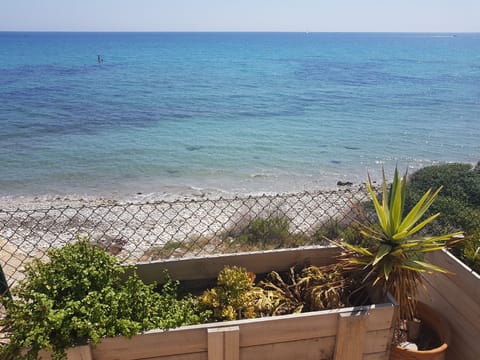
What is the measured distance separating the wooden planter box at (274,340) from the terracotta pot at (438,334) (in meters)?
0.22

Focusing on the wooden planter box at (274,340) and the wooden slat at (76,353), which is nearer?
the wooden slat at (76,353)

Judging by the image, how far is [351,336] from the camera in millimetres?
3092

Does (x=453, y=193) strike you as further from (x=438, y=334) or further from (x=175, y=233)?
(x=175, y=233)

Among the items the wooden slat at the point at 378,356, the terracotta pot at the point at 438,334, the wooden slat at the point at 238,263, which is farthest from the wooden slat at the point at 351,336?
the wooden slat at the point at 238,263

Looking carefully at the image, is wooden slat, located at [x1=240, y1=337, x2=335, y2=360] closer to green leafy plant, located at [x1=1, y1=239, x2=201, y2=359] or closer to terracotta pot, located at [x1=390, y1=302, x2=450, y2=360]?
green leafy plant, located at [x1=1, y1=239, x2=201, y2=359]

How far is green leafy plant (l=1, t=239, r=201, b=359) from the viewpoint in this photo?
106 inches

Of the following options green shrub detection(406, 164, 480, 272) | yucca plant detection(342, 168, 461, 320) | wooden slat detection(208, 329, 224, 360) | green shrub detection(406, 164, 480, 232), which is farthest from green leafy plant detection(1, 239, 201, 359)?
green shrub detection(406, 164, 480, 232)

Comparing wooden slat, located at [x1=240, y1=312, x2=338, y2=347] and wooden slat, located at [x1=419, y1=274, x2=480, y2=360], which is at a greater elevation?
wooden slat, located at [x1=240, y1=312, x2=338, y2=347]

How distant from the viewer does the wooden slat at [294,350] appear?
304cm

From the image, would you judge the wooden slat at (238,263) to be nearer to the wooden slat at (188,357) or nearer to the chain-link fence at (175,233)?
the wooden slat at (188,357)

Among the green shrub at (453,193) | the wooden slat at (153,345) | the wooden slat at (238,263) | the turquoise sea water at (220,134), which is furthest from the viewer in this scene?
the turquoise sea water at (220,134)

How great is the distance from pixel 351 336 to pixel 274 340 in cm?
59

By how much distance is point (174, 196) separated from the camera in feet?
40.4

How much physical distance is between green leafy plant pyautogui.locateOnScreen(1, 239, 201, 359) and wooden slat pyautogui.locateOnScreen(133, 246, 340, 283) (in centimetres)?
36
